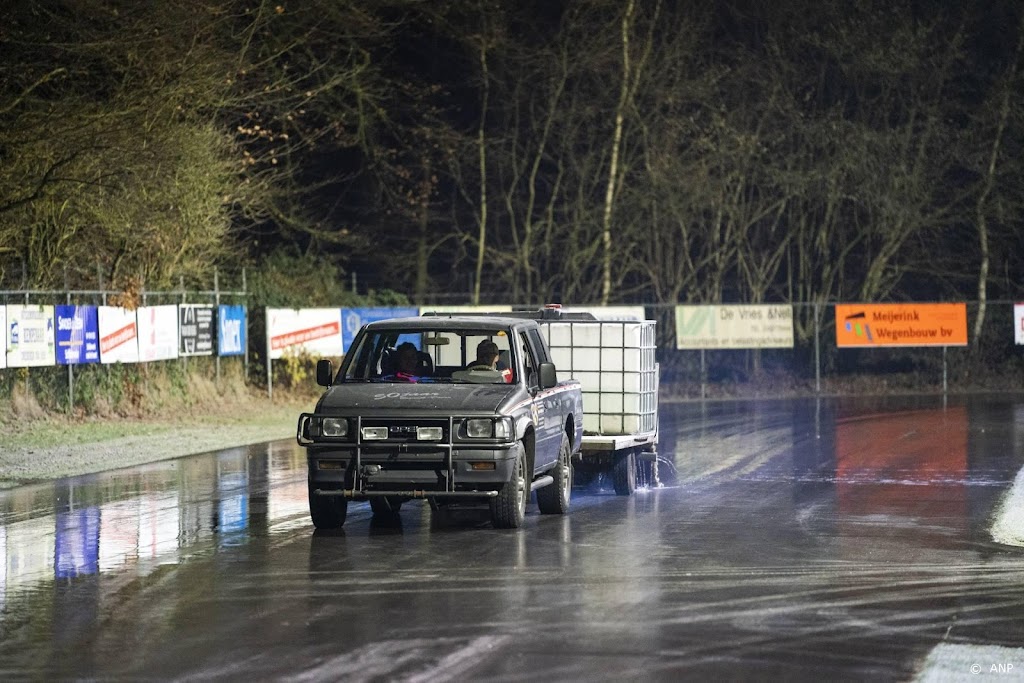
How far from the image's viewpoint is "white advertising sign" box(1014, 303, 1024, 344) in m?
40.2

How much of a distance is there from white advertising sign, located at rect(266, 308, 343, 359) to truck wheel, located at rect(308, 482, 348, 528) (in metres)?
20.1

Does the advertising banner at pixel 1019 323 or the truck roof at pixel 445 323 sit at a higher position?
the advertising banner at pixel 1019 323

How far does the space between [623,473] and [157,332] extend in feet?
49.2

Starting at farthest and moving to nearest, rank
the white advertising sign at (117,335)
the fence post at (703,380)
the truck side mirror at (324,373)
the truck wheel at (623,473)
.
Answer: the fence post at (703,380) → the white advertising sign at (117,335) → the truck wheel at (623,473) → the truck side mirror at (324,373)

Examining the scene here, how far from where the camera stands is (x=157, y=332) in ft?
97.4

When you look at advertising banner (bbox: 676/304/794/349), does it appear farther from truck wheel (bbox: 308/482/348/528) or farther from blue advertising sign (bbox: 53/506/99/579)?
truck wheel (bbox: 308/482/348/528)

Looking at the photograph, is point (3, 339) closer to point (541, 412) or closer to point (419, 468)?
point (541, 412)

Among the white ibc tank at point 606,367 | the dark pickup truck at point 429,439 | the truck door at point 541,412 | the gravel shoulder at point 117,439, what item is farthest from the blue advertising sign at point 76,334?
the truck door at point 541,412

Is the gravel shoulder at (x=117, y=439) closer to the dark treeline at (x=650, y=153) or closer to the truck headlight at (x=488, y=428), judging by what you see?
the truck headlight at (x=488, y=428)

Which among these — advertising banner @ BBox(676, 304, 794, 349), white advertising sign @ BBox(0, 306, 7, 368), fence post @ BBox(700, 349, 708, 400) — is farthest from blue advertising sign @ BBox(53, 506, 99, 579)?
advertising banner @ BBox(676, 304, 794, 349)

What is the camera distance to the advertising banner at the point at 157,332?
95.4ft

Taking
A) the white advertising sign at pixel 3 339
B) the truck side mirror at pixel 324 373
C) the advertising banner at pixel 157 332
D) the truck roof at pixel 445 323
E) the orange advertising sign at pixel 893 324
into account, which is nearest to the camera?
the truck side mirror at pixel 324 373

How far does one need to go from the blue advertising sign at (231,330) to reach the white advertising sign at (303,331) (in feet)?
1.85

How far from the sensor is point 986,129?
41.9m
